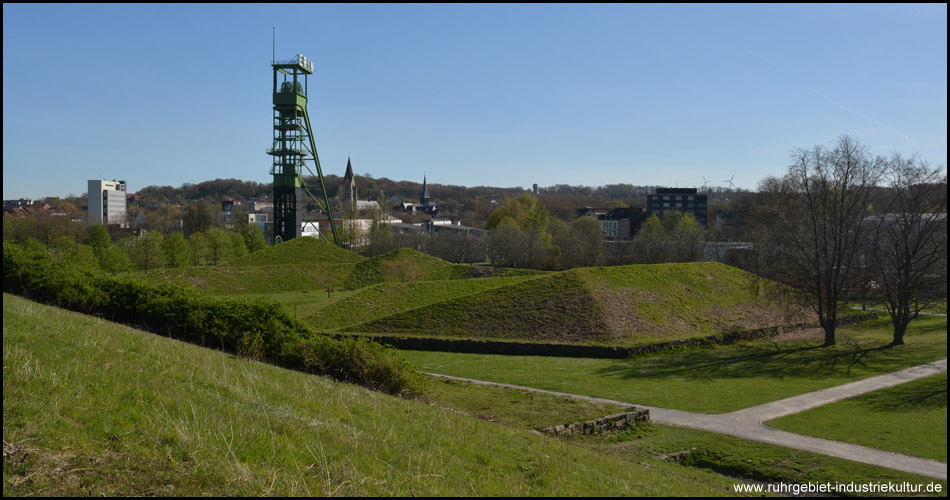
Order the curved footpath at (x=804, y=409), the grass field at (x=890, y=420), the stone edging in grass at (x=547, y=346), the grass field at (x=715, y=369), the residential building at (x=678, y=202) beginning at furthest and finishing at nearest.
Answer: the residential building at (x=678, y=202)
the stone edging in grass at (x=547, y=346)
the grass field at (x=715, y=369)
the grass field at (x=890, y=420)
the curved footpath at (x=804, y=409)

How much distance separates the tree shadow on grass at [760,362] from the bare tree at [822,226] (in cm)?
214

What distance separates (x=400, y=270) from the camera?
48781 millimetres

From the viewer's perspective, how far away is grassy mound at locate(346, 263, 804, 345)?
1174 inches

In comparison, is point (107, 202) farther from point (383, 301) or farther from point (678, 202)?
point (678, 202)

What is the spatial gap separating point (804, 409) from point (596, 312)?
14.7 m

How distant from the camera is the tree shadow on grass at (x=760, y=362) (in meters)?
21.5

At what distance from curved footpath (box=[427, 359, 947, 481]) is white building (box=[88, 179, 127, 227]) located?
90.9 meters

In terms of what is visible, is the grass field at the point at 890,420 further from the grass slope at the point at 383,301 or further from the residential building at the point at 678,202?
the residential building at the point at 678,202

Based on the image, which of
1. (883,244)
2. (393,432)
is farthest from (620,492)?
(883,244)

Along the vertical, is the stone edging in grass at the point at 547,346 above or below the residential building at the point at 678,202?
below

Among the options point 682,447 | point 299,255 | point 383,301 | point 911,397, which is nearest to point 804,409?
point 911,397

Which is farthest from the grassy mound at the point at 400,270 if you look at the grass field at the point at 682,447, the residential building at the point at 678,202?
the residential building at the point at 678,202

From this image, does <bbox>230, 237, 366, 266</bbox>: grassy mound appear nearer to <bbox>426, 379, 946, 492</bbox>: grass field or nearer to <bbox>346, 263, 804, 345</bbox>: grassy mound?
<bbox>346, 263, 804, 345</bbox>: grassy mound

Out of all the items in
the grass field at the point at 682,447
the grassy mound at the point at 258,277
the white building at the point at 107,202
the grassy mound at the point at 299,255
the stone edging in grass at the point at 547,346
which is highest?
the white building at the point at 107,202
